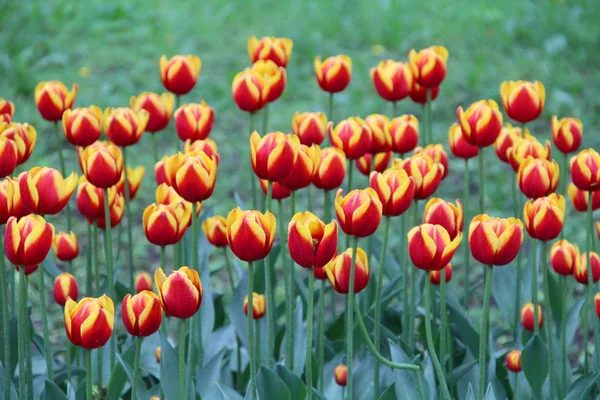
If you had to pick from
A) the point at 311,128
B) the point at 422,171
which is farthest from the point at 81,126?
the point at 422,171

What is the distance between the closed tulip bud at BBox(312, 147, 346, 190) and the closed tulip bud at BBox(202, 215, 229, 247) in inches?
13.9

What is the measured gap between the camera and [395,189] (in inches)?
60.5

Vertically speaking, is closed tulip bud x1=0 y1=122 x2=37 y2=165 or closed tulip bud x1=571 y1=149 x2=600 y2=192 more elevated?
closed tulip bud x1=0 y1=122 x2=37 y2=165

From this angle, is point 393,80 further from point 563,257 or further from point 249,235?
point 249,235

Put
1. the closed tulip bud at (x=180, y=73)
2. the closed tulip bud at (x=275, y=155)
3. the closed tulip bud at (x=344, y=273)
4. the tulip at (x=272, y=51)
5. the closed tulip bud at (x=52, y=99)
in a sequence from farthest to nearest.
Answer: the tulip at (x=272, y=51) < the closed tulip bud at (x=180, y=73) < the closed tulip bud at (x=52, y=99) < the closed tulip bud at (x=344, y=273) < the closed tulip bud at (x=275, y=155)

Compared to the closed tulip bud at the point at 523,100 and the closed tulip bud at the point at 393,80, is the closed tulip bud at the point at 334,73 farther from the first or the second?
the closed tulip bud at the point at 523,100

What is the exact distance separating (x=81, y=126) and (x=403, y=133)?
0.69 m

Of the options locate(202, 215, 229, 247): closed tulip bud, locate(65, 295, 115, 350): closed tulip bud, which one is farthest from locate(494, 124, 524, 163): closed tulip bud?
locate(65, 295, 115, 350): closed tulip bud

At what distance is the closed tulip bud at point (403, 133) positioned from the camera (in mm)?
1925

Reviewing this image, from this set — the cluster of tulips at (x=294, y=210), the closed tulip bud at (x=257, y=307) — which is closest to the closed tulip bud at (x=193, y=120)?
the cluster of tulips at (x=294, y=210)

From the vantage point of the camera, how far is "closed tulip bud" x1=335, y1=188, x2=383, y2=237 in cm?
142

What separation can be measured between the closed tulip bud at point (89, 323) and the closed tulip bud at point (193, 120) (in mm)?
615

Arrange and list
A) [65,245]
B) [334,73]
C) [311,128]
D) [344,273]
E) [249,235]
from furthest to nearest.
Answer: [334,73] → [65,245] → [311,128] → [344,273] → [249,235]

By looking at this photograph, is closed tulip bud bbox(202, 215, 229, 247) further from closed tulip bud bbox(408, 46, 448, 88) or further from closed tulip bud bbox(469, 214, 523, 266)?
closed tulip bud bbox(469, 214, 523, 266)
